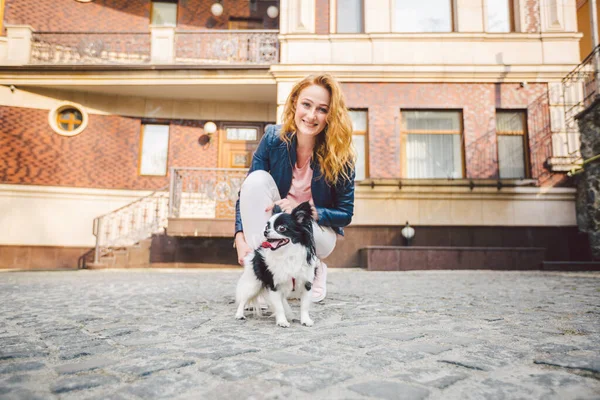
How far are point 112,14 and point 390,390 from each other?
14868mm

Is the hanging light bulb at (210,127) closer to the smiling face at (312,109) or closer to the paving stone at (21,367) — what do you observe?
the smiling face at (312,109)

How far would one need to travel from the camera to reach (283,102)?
10.6 m

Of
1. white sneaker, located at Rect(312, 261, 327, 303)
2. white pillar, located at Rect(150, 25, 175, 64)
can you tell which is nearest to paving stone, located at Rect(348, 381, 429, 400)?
white sneaker, located at Rect(312, 261, 327, 303)

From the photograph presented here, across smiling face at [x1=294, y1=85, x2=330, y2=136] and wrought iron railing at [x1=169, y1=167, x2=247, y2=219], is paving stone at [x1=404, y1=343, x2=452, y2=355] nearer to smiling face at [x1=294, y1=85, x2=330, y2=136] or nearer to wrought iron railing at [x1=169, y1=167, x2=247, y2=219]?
smiling face at [x1=294, y1=85, x2=330, y2=136]

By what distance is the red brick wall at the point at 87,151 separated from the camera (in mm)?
11344

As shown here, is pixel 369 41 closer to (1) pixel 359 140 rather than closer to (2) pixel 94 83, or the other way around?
(1) pixel 359 140

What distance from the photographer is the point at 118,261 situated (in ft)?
Result: 32.5

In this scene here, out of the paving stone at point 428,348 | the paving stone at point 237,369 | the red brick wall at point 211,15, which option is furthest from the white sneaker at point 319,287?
the red brick wall at point 211,15

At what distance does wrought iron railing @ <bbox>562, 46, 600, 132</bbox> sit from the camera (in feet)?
32.1

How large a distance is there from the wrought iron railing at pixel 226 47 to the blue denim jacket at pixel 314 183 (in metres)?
8.69

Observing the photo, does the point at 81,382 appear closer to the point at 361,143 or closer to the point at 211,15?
the point at 361,143

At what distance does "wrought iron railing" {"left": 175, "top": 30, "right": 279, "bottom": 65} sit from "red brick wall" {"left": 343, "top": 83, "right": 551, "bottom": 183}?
112 inches

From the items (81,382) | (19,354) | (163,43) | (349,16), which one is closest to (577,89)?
(349,16)

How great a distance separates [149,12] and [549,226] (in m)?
13.9
